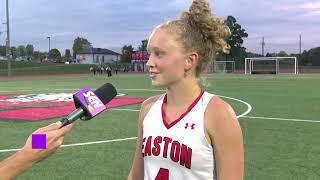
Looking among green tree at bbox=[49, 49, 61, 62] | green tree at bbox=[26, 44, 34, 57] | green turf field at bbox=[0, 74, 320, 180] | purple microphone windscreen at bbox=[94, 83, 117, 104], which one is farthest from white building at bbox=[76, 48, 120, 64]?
purple microphone windscreen at bbox=[94, 83, 117, 104]

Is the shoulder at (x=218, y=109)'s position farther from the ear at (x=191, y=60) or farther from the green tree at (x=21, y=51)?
the green tree at (x=21, y=51)

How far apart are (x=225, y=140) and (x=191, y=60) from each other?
49 cm

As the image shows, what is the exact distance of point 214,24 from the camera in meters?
2.88

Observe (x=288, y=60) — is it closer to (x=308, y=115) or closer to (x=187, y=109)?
(x=308, y=115)

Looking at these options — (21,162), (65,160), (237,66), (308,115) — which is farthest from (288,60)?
(21,162)

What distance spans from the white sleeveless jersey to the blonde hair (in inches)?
10.7

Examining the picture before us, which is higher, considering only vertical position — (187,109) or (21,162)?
(187,109)

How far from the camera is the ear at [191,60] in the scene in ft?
9.53

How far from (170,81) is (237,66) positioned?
89771 millimetres

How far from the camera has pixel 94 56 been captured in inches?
6122

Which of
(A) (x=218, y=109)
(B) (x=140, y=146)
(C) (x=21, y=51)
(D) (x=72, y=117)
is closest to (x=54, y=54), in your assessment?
(C) (x=21, y=51)

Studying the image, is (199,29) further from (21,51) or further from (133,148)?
(21,51)

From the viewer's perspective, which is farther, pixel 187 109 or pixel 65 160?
pixel 65 160

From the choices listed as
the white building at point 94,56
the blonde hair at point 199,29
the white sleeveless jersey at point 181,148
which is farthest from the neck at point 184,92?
the white building at point 94,56
